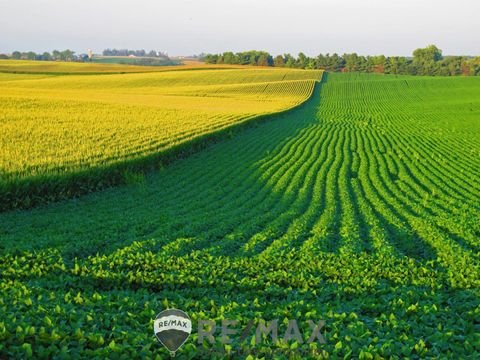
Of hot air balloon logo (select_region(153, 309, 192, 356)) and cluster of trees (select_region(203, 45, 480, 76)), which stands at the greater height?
cluster of trees (select_region(203, 45, 480, 76))

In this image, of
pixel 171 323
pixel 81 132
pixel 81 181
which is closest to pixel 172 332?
pixel 171 323

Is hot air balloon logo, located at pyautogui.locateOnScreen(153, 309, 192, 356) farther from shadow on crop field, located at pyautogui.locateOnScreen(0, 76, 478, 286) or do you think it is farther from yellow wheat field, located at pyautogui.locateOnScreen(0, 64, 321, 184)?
yellow wheat field, located at pyautogui.locateOnScreen(0, 64, 321, 184)

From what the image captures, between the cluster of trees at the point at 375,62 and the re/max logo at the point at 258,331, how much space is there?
6228 inches

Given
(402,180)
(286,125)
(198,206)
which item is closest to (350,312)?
(198,206)

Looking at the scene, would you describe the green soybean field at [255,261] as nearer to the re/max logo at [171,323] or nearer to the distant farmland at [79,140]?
the re/max logo at [171,323]

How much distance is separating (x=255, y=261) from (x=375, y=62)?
526ft

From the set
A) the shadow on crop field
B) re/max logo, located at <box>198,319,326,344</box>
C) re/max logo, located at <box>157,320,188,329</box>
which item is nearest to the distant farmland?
the shadow on crop field

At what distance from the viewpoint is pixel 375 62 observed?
15800cm

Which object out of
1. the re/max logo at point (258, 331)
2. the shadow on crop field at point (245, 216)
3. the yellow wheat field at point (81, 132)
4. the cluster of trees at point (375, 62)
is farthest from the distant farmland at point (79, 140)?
the cluster of trees at point (375, 62)

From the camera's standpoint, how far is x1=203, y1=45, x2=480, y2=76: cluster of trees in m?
149

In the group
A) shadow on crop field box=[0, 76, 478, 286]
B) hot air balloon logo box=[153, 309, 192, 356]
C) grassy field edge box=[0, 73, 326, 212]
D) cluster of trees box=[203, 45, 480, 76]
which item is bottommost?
shadow on crop field box=[0, 76, 478, 286]

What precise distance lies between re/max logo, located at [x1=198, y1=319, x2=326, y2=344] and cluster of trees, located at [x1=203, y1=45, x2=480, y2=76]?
158 m

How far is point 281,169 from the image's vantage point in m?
23.9

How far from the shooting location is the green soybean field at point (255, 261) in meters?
6.29
